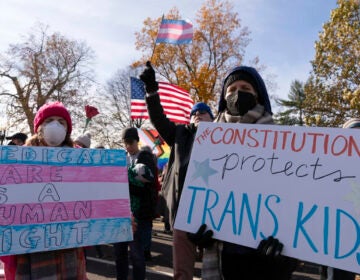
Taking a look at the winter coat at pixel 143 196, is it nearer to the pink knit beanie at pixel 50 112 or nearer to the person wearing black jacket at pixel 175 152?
the person wearing black jacket at pixel 175 152

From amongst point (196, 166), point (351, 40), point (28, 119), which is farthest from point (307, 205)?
point (28, 119)

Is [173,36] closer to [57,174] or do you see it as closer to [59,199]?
[57,174]

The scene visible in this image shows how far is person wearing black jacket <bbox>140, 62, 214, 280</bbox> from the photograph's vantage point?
2795 millimetres

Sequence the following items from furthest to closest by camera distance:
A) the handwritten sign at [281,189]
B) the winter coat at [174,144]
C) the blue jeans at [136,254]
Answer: the blue jeans at [136,254] → the winter coat at [174,144] → the handwritten sign at [281,189]

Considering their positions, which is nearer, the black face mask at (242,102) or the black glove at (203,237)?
the black glove at (203,237)

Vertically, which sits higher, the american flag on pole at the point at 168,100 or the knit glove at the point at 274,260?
the american flag on pole at the point at 168,100

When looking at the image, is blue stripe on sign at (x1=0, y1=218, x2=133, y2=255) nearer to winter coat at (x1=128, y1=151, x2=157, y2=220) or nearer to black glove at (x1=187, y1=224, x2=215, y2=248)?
black glove at (x1=187, y1=224, x2=215, y2=248)

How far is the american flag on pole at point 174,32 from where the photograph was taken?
5.24 metres

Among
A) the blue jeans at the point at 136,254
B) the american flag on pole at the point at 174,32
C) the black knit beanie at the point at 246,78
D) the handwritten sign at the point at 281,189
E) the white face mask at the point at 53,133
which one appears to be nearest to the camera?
the handwritten sign at the point at 281,189

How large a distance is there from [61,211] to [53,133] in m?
0.52

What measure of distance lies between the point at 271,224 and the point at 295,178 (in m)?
0.25

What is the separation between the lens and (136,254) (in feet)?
13.0

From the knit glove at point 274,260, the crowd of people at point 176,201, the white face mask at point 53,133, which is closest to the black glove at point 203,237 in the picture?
the crowd of people at point 176,201

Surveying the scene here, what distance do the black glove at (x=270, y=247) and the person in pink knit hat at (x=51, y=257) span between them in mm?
1244
